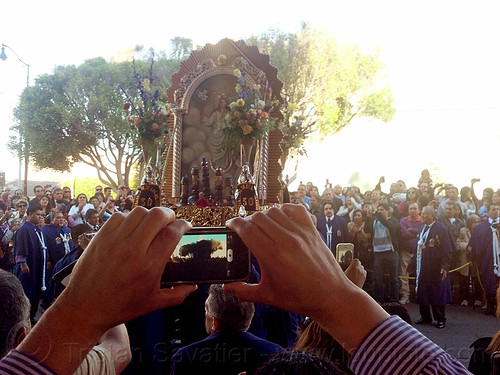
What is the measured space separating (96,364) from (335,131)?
72.0 feet

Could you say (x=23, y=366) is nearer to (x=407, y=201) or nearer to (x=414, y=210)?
(x=414, y=210)

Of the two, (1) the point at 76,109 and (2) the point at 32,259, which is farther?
(1) the point at 76,109

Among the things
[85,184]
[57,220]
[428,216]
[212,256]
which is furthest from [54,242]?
[85,184]

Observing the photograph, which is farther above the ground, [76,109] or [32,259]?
[76,109]

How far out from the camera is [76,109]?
2297cm

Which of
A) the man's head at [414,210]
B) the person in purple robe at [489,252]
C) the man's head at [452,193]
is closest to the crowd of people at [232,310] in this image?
the person in purple robe at [489,252]

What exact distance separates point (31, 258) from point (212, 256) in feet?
23.3

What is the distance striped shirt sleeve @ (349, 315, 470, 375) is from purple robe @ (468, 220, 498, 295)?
871 centimetres

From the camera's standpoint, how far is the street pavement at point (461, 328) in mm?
6665

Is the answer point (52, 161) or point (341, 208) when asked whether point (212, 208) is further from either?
point (52, 161)

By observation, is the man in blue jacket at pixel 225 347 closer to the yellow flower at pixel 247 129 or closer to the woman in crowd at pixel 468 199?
the yellow flower at pixel 247 129

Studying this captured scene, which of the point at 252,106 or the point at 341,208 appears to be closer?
the point at 252,106

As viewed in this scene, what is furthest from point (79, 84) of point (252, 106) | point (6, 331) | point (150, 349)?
point (6, 331)

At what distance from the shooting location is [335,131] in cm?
2267
